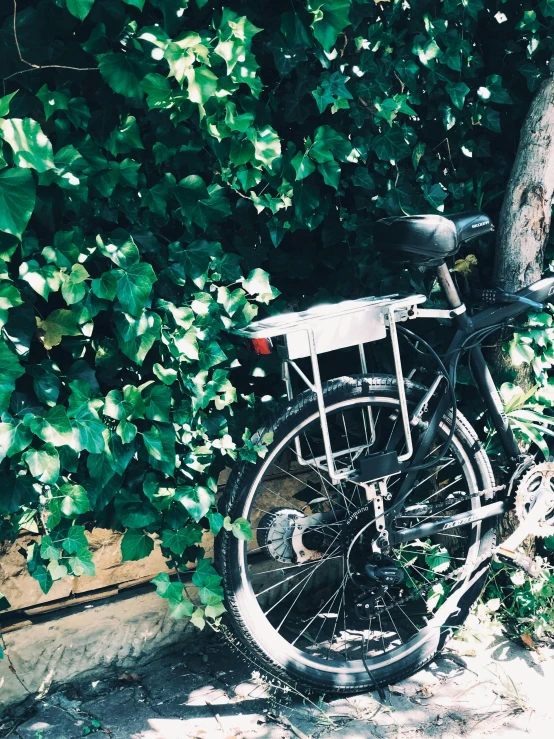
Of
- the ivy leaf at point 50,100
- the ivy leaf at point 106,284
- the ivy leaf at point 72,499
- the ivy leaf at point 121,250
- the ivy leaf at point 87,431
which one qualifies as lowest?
the ivy leaf at point 72,499

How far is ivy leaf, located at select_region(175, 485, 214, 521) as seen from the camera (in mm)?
2365

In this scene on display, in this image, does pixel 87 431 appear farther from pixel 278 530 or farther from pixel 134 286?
pixel 278 530

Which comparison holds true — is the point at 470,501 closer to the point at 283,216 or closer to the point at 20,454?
the point at 283,216

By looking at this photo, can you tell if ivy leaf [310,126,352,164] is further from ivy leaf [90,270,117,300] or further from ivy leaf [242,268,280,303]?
ivy leaf [90,270,117,300]

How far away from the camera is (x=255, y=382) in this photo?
283cm

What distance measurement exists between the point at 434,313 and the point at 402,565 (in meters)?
1.04

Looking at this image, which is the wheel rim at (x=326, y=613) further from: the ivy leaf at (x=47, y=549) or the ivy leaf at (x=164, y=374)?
the ivy leaf at (x=47, y=549)

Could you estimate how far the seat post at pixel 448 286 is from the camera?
2645 mm

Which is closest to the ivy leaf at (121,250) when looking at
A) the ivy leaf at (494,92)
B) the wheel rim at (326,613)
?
the wheel rim at (326,613)

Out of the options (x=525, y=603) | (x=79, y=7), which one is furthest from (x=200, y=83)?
(x=525, y=603)

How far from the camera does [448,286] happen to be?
8.75 feet

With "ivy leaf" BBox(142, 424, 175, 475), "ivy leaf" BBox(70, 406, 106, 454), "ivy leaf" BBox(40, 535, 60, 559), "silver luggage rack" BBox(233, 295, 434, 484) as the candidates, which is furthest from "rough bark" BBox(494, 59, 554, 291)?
"ivy leaf" BBox(40, 535, 60, 559)

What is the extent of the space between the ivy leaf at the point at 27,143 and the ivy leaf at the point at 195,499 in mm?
1064

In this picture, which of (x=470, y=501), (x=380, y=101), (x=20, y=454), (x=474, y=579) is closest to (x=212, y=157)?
(x=380, y=101)
